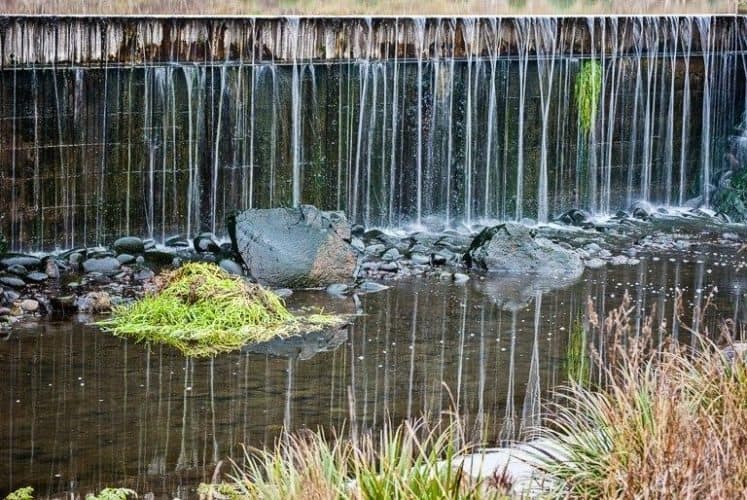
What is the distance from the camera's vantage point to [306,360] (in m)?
12.0

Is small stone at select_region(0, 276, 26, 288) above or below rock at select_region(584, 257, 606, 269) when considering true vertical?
above

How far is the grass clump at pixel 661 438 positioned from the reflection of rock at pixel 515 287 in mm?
6351

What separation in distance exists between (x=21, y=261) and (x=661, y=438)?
32.1 ft

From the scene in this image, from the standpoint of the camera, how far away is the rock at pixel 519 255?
52.6 ft

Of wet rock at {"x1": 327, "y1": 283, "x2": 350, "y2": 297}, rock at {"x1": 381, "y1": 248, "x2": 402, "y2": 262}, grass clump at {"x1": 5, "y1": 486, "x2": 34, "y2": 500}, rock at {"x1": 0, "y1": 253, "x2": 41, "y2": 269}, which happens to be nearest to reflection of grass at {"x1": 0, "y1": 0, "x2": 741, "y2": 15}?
rock at {"x1": 0, "y1": 253, "x2": 41, "y2": 269}

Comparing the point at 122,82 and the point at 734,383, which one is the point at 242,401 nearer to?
the point at 734,383

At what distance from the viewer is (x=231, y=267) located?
1516 centimetres

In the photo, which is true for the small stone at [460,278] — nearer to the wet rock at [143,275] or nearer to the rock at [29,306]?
the wet rock at [143,275]

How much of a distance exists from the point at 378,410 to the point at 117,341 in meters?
2.95

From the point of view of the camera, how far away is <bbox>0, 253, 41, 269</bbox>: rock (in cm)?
1484

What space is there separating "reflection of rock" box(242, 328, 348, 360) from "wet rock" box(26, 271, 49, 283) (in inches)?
122

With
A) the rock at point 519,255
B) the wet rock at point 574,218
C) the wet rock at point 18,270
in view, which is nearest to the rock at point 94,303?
the wet rock at point 18,270

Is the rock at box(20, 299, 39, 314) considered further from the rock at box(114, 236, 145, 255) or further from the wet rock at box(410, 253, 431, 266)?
the wet rock at box(410, 253, 431, 266)

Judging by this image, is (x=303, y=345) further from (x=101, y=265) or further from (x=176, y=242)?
(x=176, y=242)
